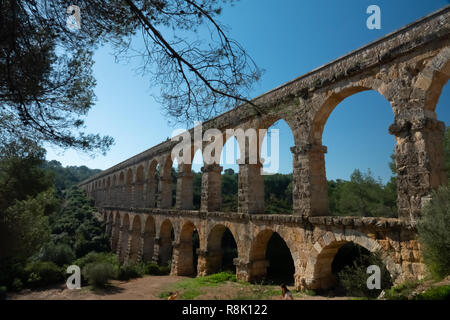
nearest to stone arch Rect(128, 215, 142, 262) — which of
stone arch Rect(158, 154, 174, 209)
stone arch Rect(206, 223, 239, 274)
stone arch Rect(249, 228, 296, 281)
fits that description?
stone arch Rect(158, 154, 174, 209)

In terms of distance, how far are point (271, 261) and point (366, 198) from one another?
983cm

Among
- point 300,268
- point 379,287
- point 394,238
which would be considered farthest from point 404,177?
point 300,268

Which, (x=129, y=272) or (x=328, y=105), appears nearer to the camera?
(x=328, y=105)

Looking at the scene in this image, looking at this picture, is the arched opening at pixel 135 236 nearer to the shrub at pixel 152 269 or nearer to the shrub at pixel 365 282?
the shrub at pixel 152 269

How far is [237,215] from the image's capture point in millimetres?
9422

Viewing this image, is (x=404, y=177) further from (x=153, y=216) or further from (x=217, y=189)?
(x=153, y=216)

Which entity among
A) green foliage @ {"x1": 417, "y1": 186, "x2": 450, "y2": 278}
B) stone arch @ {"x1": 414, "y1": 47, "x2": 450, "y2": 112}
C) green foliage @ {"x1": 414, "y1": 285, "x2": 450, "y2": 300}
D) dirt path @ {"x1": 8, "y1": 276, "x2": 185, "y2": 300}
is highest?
stone arch @ {"x1": 414, "y1": 47, "x2": 450, "y2": 112}

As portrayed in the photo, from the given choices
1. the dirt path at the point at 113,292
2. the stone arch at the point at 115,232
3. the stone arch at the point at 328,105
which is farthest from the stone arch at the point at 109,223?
the stone arch at the point at 328,105

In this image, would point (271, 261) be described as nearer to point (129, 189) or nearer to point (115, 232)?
point (129, 189)

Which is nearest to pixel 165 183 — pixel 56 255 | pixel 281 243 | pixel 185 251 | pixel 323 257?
pixel 185 251

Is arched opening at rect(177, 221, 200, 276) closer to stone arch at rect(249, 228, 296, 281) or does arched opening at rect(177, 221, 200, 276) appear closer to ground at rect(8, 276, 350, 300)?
ground at rect(8, 276, 350, 300)

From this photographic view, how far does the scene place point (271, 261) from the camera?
14195 millimetres

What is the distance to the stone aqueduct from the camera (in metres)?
5.37

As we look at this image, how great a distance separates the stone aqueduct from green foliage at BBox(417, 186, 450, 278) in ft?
1.75
